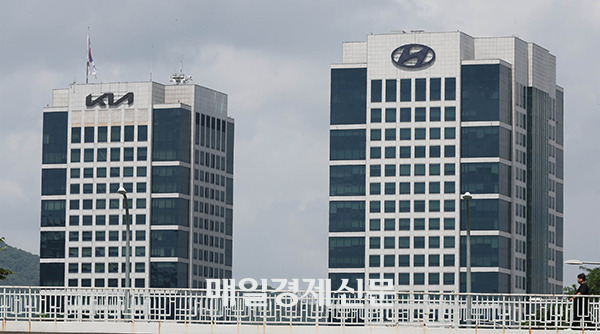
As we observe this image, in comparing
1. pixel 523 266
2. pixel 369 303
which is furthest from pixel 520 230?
pixel 369 303

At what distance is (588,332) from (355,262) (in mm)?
142112

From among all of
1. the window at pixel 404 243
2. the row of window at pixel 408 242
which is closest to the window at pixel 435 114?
the row of window at pixel 408 242

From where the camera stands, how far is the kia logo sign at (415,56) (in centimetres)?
19538

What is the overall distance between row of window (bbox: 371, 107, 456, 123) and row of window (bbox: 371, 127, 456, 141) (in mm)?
1255

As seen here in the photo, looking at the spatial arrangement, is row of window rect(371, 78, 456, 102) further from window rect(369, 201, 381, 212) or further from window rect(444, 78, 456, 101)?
window rect(369, 201, 381, 212)

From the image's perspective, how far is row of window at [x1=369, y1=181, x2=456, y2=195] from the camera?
194500 millimetres

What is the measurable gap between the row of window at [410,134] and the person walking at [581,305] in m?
142

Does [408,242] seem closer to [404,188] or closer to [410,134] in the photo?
[404,188]

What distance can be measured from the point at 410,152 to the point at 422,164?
7.73 ft

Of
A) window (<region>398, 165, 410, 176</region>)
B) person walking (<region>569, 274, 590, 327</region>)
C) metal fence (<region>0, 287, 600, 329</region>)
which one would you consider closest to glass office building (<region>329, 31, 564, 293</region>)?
window (<region>398, 165, 410, 176</region>)

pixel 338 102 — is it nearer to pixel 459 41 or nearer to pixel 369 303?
pixel 459 41

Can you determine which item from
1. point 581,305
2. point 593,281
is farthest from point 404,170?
point 581,305

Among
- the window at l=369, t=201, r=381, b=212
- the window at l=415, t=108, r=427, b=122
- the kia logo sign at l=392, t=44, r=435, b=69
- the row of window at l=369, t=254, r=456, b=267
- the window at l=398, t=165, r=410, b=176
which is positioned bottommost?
the row of window at l=369, t=254, r=456, b=267

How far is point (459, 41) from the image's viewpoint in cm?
19588
